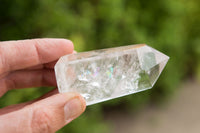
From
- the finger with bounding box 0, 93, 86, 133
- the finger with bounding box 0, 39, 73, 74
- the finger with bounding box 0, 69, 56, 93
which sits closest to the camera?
the finger with bounding box 0, 93, 86, 133

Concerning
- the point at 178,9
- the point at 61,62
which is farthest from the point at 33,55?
the point at 178,9

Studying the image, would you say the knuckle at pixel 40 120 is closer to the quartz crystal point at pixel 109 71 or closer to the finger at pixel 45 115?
the finger at pixel 45 115

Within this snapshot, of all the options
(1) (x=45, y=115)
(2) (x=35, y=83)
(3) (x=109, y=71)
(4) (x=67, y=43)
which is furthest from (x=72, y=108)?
(2) (x=35, y=83)

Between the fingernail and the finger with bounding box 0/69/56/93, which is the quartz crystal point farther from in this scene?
the finger with bounding box 0/69/56/93

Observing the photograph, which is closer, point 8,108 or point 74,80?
point 74,80

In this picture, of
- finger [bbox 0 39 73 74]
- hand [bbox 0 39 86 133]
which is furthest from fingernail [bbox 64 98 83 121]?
finger [bbox 0 39 73 74]

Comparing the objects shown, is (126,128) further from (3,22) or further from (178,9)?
(3,22)

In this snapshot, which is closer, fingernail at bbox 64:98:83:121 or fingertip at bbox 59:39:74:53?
fingernail at bbox 64:98:83:121

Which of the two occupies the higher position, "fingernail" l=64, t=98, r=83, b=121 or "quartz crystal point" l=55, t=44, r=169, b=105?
"quartz crystal point" l=55, t=44, r=169, b=105
